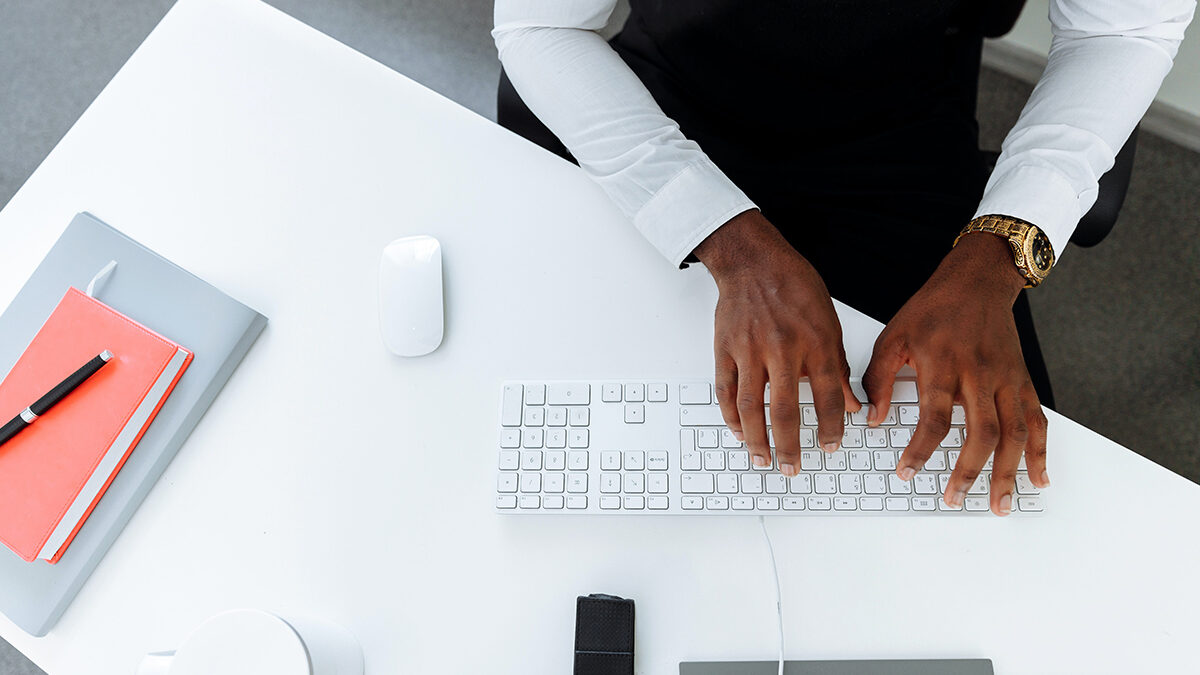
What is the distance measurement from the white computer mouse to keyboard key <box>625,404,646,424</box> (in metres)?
0.20

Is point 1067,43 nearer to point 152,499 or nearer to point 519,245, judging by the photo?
point 519,245

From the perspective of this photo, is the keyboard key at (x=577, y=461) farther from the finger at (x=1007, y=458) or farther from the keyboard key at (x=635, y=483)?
the finger at (x=1007, y=458)

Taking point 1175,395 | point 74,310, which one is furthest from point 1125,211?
point 74,310

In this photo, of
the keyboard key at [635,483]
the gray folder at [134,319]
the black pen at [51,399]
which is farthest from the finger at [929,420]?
the black pen at [51,399]

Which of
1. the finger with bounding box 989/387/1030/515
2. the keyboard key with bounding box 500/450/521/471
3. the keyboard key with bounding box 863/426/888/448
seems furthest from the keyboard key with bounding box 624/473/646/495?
the finger with bounding box 989/387/1030/515

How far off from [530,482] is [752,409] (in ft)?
0.70

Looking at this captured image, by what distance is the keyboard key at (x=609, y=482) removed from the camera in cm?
66

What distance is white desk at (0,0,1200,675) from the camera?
2.09 ft

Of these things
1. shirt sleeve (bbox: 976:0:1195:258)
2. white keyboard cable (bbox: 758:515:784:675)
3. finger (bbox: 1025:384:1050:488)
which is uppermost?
shirt sleeve (bbox: 976:0:1195:258)

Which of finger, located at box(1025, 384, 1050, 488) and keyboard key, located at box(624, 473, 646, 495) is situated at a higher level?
finger, located at box(1025, 384, 1050, 488)

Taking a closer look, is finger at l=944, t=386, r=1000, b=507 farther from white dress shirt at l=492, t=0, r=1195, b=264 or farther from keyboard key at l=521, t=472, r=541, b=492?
keyboard key at l=521, t=472, r=541, b=492

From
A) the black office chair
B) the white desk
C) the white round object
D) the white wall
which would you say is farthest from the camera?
the white wall

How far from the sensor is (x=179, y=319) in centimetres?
73

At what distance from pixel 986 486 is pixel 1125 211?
4.12 feet
